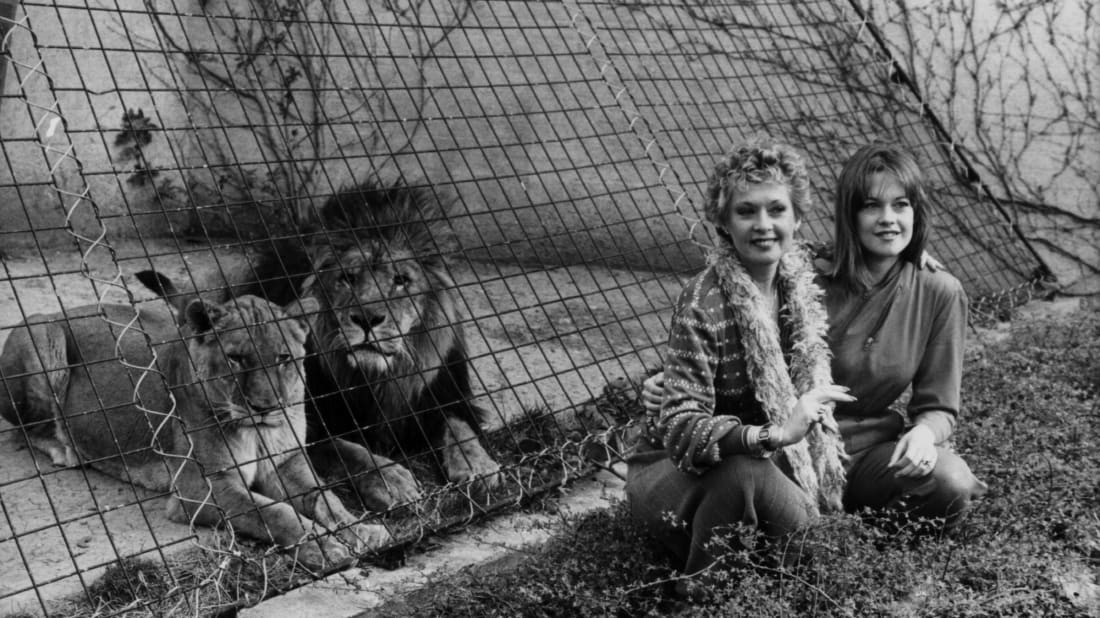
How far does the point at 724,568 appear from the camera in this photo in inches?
120

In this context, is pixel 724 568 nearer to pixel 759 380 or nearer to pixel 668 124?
pixel 759 380

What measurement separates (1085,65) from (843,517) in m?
4.86

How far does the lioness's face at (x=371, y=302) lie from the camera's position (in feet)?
14.8

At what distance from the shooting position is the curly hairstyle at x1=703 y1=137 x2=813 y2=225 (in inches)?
122

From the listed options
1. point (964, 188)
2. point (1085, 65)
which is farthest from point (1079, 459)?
point (1085, 65)

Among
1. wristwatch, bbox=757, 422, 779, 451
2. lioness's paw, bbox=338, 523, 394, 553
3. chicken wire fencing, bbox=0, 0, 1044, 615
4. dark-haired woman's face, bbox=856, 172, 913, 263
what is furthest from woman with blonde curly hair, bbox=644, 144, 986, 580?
chicken wire fencing, bbox=0, 0, 1044, 615

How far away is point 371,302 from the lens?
4.48m

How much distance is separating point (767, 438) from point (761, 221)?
58cm

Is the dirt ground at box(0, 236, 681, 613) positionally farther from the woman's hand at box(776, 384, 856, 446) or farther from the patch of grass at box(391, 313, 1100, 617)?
the woman's hand at box(776, 384, 856, 446)

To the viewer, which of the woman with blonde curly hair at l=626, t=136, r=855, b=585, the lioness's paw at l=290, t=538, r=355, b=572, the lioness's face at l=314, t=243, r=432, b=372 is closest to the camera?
the woman with blonde curly hair at l=626, t=136, r=855, b=585

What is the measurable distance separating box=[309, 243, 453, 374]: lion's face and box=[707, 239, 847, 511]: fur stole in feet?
5.41

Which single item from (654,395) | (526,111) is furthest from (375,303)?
(526,111)

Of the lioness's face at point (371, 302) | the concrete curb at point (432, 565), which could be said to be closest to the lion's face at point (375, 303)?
the lioness's face at point (371, 302)

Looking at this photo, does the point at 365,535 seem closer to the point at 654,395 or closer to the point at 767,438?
the point at 654,395
